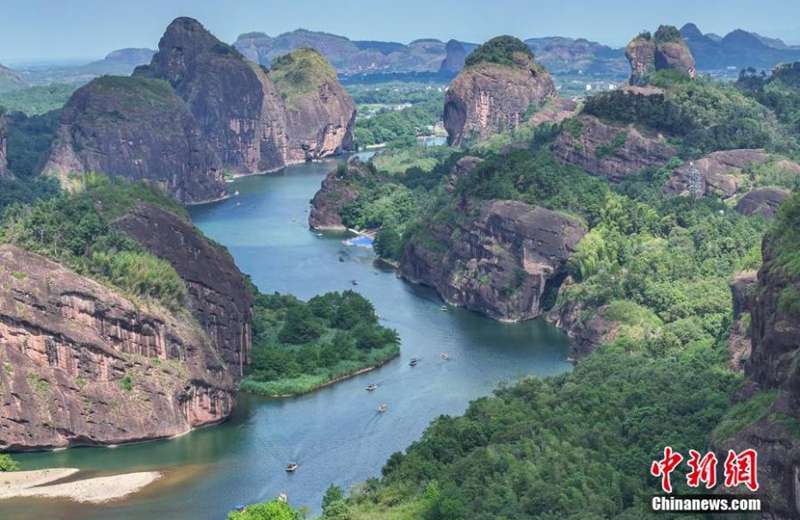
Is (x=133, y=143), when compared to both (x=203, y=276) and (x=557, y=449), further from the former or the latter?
(x=557, y=449)

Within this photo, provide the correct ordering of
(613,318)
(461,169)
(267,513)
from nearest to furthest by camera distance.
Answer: (267,513), (613,318), (461,169)

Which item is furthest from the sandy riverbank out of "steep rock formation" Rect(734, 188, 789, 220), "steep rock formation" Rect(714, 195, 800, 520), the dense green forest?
"steep rock formation" Rect(734, 188, 789, 220)

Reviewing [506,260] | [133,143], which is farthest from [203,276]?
[133,143]

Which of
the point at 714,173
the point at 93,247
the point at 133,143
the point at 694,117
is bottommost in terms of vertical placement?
the point at 714,173

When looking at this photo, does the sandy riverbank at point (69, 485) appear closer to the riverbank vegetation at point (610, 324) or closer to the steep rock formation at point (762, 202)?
the riverbank vegetation at point (610, 324)

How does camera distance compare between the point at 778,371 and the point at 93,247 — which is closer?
the point at 778,371

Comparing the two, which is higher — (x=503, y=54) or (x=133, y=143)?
(x=503, y=54)

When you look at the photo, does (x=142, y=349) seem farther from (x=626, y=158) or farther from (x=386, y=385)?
Answer: (x=626, y=158)

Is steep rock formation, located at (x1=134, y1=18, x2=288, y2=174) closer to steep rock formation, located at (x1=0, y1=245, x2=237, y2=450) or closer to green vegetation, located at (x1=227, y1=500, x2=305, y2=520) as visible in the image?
steep rock formation, located at (x1=0, y1=245, x2=237, y2=450)
